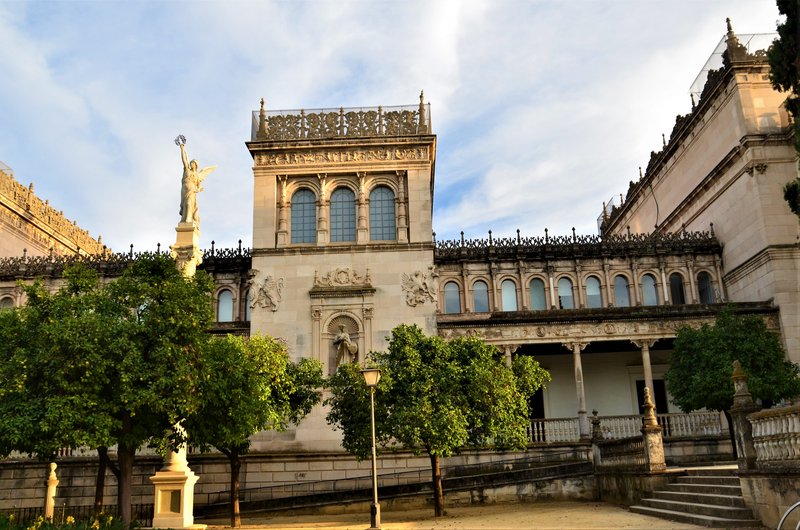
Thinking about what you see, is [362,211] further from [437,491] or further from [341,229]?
[437,491]

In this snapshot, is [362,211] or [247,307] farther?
→ [247,307]

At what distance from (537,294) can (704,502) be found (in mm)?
18274

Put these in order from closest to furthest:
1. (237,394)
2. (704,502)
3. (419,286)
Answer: (704,502) → (237,394) → (419,286)

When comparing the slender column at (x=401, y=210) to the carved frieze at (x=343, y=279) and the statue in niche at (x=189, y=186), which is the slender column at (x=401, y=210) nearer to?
the carved frieze at (x=343, y=279)

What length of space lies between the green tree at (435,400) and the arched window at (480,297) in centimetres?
1067

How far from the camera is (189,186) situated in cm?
2305

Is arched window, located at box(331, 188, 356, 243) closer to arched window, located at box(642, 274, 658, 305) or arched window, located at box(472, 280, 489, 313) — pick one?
arched window, located at box(472, 280, 489, 313)

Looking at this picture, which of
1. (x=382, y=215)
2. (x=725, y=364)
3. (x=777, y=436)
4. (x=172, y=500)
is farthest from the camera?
(x=382, y=215)

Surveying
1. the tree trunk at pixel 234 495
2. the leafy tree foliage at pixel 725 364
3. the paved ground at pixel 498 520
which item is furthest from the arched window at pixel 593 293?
the tree trunk at pixel 234 495

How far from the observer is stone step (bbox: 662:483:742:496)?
16506mm

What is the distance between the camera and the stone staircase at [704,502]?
599 inches

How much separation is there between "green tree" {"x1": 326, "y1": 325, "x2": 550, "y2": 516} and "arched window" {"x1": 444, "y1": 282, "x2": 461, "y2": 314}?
10.6 metres

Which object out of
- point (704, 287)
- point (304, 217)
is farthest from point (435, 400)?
point (704, 287)

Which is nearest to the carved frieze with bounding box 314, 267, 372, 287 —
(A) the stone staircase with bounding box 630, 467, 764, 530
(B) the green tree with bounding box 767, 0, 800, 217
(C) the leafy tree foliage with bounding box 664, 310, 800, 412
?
(C) the leafy tree foliage with bounding box 664, 310, 800, 412
